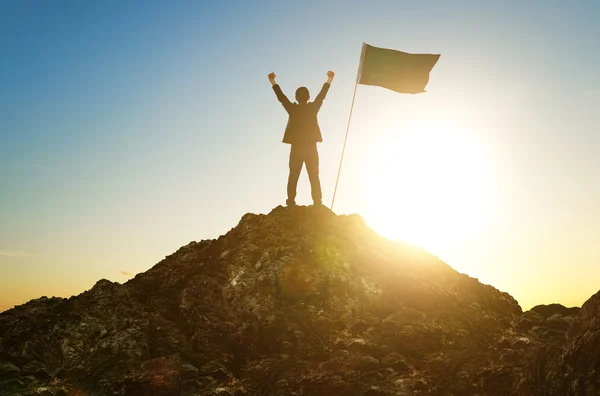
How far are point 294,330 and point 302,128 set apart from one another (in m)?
6.05

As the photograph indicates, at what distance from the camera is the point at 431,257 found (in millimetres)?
14820

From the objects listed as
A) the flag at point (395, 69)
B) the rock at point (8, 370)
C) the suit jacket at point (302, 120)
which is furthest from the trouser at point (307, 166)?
the rock at point (8, 370)

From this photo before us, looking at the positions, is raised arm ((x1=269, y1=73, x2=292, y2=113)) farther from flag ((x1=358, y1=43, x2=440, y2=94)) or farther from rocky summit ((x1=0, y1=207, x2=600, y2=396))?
rocky summit ((x1=0, y1=207, x2=600, y2=396))

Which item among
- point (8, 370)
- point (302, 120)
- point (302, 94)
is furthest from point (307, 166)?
point (8, 370)

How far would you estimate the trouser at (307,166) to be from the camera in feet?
45.3

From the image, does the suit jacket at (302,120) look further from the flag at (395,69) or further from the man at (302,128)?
the flag at (395,69)

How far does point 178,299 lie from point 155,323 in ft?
3.23

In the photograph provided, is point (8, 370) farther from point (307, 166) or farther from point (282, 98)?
point (282, 98)

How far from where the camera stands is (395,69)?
15.3 metres

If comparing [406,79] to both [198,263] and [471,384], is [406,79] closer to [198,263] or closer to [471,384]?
[198,263]

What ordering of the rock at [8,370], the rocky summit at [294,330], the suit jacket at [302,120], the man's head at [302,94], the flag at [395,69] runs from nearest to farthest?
the rocky summit at [294,330] → the rock at [8,370] → the suit jacket at [302,120] → the man's head at [302,94] → the flag at [395,69]

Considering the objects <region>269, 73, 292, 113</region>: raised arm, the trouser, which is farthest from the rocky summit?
<region>269, 73, 292, 113</region>: raised arm

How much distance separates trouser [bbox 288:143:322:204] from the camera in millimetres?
13820

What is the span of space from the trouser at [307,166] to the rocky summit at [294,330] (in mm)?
748
